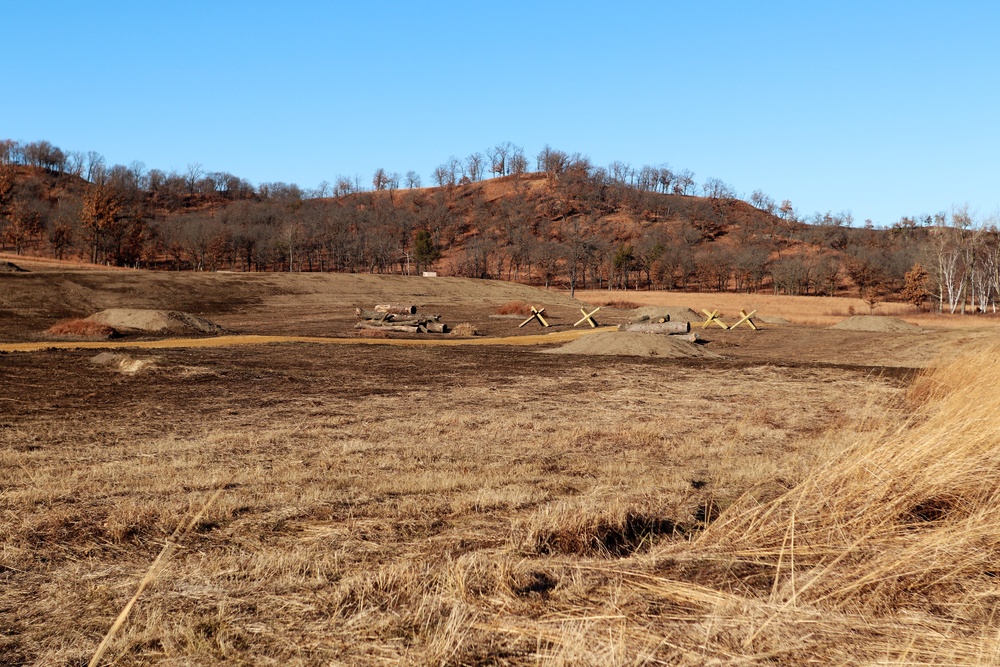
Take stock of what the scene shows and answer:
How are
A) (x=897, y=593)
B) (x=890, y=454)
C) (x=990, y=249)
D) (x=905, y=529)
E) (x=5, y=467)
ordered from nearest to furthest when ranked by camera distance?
1. (x=897, y=593)
2. (x=905, y=529)
3. (x=890, y=454)
4. (x=5, y=467)
5. (x=990, y=249)

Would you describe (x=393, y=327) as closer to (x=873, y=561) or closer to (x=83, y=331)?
(x=83, y=331)

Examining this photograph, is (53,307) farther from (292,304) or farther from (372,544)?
(372,544)

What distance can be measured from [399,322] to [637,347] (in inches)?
565

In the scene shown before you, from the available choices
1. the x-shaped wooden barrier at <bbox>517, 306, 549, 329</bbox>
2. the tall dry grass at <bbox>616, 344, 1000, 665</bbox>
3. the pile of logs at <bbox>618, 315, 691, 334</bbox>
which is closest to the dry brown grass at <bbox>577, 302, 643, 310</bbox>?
the x-shaped wooden barrier at <bbox>517, 306, 549, 329</bbox>

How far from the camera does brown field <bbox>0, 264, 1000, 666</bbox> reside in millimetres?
3898

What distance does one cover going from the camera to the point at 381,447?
9.52 m

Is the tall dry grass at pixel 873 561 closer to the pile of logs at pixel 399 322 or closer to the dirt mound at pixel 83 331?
the dirt mound at pixel 83 331

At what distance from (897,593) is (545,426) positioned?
7098 millimetres

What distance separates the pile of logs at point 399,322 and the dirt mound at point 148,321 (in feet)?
24.7

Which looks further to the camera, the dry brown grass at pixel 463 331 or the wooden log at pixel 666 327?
the dry brown grass at pixel 463 331

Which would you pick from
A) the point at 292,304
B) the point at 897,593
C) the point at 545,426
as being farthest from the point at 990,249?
the point at 897,593

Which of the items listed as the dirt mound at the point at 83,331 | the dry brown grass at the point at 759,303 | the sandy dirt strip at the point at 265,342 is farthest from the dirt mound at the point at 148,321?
the dry brown grass at the point at 759,303

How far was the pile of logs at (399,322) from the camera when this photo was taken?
116 feet

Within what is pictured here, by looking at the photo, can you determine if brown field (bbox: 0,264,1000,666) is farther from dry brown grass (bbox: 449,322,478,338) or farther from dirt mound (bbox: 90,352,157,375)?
dry brown grass (bbox: 449,322,478,338)
